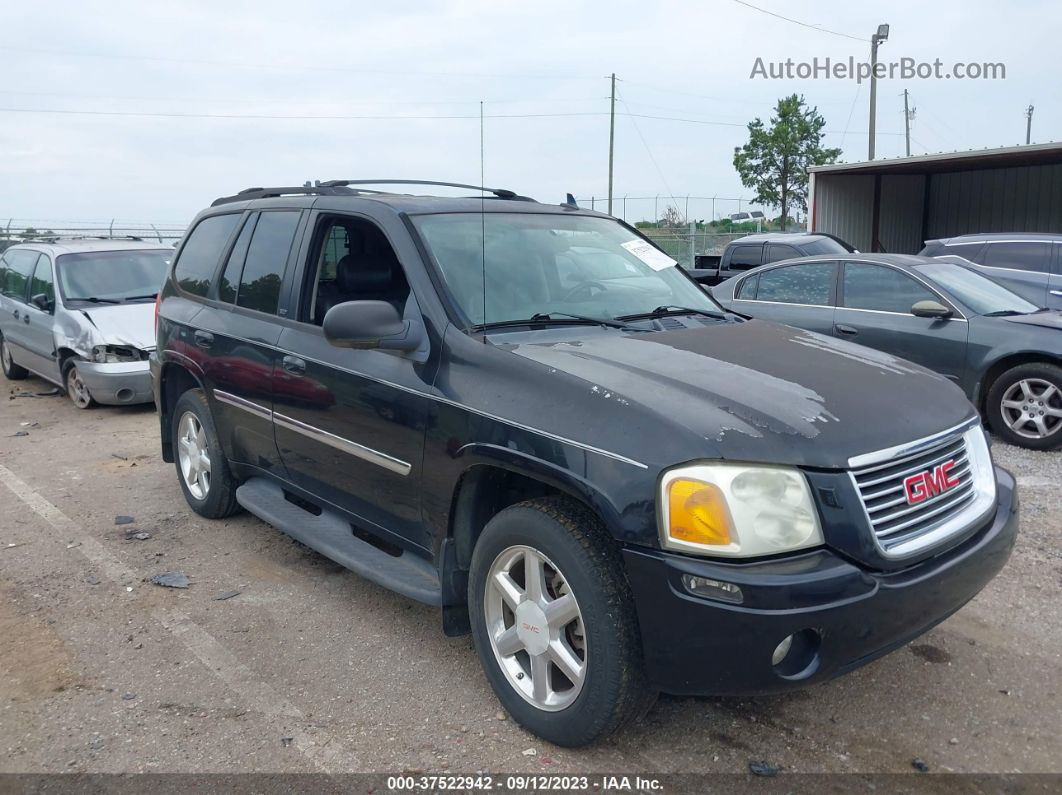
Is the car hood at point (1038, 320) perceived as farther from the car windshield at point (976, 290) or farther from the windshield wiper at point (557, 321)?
the windshield wiper at point (557, 321)

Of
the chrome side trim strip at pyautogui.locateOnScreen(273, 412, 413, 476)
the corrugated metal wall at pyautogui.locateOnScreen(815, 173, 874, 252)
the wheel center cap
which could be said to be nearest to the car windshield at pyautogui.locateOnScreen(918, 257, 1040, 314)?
the chrome side trim strip at pyautogui.locateOnScreen(273, 412, 413, 476)

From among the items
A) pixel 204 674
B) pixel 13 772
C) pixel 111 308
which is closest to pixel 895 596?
pixel 204 674

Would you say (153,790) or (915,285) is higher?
(915,285)

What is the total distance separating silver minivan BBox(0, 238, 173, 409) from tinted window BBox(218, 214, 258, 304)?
4.32m

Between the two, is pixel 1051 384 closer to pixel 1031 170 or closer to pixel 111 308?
pixel 111 308

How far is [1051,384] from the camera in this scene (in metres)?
6.80

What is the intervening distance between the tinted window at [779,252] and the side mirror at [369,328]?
1068cm

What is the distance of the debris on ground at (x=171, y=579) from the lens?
14.9 ft

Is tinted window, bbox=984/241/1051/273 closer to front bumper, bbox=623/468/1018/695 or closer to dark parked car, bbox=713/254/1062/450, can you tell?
dark parked car, bbox=713/254/1062/450

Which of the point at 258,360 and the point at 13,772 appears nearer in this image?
the point at 13,772

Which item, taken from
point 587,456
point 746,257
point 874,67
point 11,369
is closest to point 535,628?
point 587,456

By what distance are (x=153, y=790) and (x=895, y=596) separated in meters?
2.42

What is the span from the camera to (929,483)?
288cm

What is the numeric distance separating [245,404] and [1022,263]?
10.1 meters
